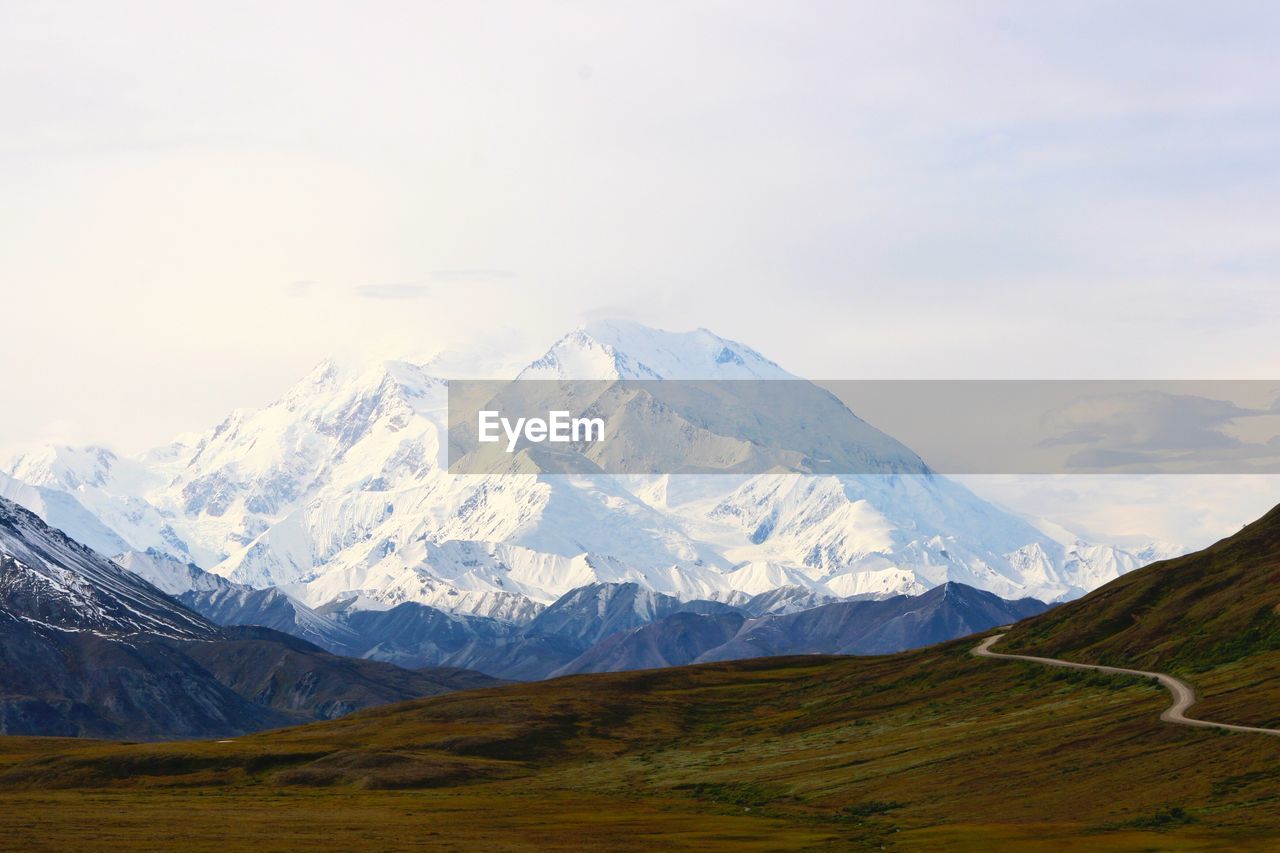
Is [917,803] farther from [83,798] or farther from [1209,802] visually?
[83,798]

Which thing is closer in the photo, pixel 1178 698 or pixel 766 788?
pixel 1178 698

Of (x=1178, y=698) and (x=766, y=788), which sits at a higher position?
(x=1178, y=698)

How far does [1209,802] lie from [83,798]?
9604cm

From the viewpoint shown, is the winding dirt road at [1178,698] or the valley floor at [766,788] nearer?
the valley floor at [766,788]

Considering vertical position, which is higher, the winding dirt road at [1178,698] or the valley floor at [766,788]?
the winding dirt road at [1178,698]

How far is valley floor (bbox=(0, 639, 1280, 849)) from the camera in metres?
108

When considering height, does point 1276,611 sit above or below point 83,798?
above

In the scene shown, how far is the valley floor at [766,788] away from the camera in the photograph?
108 metres

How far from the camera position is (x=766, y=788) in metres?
149

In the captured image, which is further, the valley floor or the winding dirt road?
the winding dirt road

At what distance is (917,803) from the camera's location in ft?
422

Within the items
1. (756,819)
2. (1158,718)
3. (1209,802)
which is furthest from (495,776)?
(1209,802)

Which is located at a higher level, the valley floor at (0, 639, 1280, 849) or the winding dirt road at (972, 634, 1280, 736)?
the winding dirt road at (972, 634, 1280, 736)

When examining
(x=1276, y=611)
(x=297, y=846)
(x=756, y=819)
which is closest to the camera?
(x=297, y=846)
